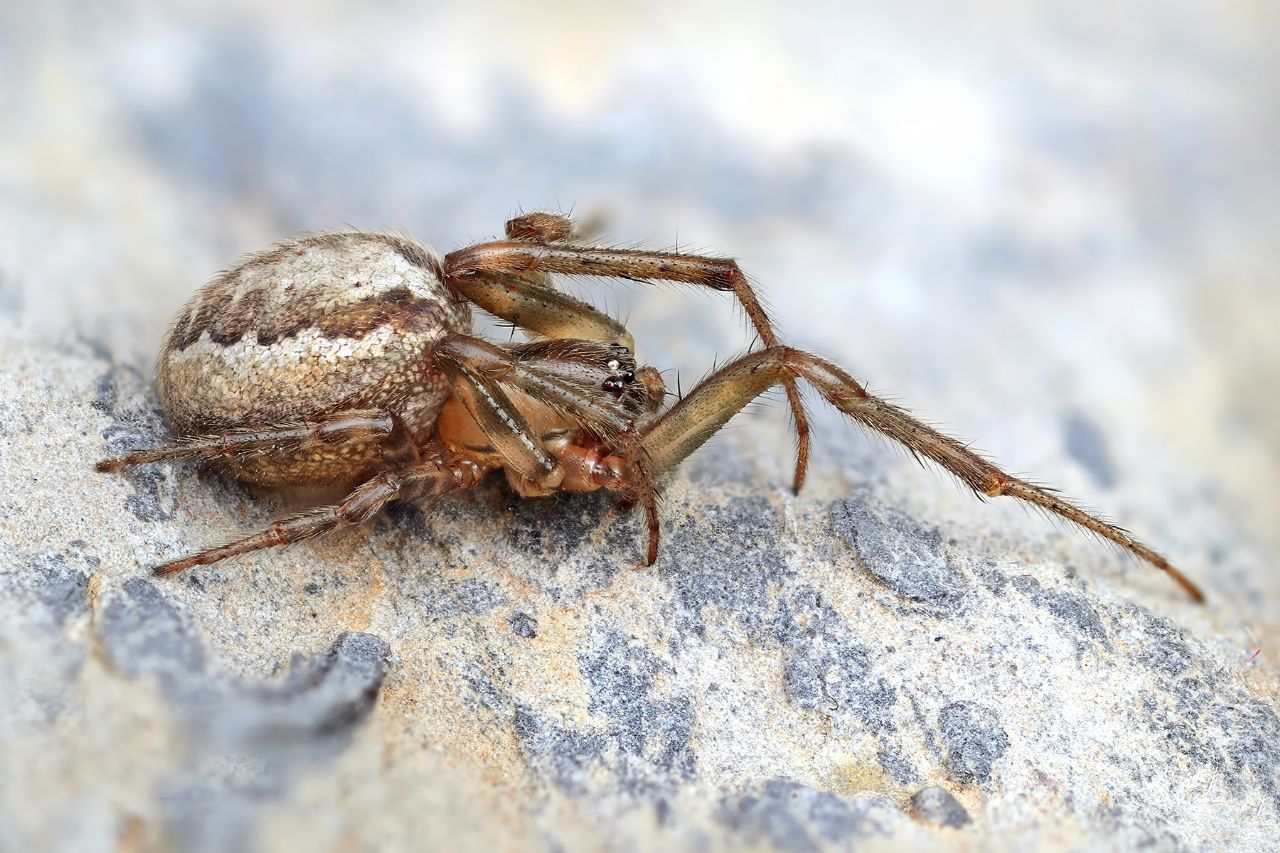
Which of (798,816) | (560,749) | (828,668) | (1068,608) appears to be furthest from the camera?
(1068,608)

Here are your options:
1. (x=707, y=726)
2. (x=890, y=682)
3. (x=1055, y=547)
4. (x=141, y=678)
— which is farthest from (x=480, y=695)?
(x=1055, y=547)

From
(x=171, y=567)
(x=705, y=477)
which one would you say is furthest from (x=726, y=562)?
Answer: (x=171, y=567)

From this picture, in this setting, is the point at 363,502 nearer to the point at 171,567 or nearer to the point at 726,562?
the point at 171,567

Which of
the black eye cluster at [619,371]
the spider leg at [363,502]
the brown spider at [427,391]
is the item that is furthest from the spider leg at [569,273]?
the spider leg at [363,502]

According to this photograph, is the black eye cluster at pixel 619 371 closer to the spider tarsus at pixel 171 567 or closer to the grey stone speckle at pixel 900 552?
the grey stone speckle at pixel 900 552

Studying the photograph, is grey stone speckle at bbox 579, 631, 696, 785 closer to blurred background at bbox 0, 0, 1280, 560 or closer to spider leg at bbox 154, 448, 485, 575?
spider leg at bbox 154, 448, 485, 575

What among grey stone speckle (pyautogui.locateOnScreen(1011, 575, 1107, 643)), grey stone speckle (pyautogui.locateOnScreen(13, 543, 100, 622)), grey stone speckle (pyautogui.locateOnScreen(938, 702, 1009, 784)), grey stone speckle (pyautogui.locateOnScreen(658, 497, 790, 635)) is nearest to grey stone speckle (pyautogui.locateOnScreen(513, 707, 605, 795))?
grey stone speckle (pyautogui.locateOnScreen(658, 497, 790, 635))
